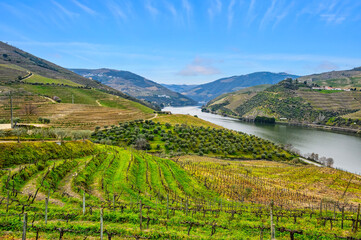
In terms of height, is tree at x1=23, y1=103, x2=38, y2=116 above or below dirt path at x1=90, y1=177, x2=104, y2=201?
above

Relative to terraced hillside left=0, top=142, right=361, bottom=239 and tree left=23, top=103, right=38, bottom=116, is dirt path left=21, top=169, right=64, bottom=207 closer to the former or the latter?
terraced hillside left=0, top=142, right=361, bottom=239

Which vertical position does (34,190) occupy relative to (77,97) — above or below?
below

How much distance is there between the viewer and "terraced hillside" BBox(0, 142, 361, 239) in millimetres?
13398

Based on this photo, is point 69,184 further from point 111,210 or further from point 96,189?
point 111,210

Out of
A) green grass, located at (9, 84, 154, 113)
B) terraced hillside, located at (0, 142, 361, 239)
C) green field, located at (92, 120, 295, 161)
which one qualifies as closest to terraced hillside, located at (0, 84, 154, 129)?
green grass, located at (9, 84, 154, 113)

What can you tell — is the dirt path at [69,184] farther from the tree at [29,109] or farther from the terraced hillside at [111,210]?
the tree at [29,109]

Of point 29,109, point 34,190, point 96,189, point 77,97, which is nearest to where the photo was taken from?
point 34,190

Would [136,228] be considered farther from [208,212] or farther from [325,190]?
[325,190]

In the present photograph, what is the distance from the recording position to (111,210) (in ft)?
58.0

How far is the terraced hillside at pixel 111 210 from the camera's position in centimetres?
1340

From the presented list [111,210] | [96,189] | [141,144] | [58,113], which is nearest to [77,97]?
[58,113]

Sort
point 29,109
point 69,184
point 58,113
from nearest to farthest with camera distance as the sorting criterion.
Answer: point 69,184 → point 29,109 → point 58,113

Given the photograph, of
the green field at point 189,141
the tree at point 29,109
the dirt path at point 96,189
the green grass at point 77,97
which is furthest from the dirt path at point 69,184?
the green grass at point 77,97

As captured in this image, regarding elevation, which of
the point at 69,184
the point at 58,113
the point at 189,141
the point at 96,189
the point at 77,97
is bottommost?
the point at 189,141
